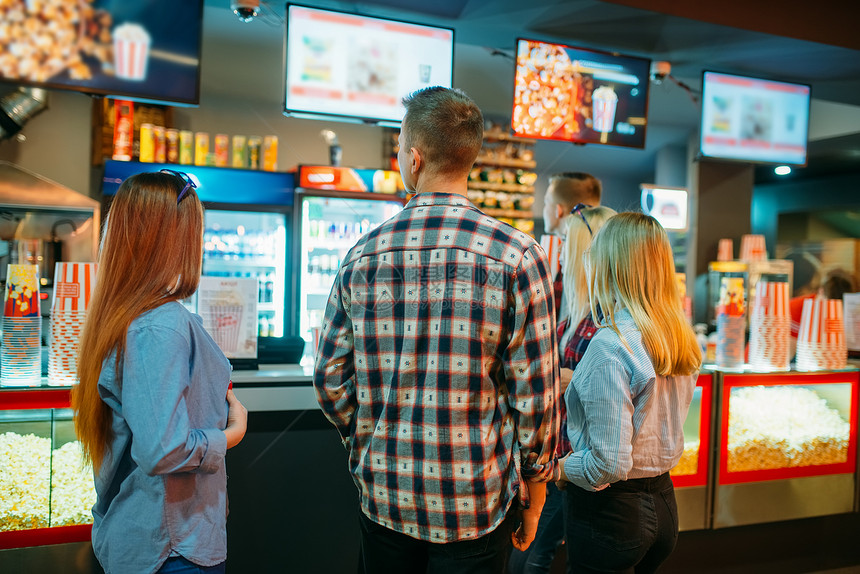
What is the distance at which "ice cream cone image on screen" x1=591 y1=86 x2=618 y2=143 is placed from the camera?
3.96 metres

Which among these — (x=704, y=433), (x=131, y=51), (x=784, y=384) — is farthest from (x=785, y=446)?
(x=131, y=51)

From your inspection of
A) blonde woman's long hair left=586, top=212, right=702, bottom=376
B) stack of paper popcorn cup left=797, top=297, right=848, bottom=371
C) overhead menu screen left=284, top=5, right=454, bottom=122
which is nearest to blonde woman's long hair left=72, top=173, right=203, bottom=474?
blonde woman's long hair left=586, top=212, right=702, bottom=376

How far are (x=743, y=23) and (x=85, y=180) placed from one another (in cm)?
525

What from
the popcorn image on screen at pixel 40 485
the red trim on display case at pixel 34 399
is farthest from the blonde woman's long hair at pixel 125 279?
the popcorn image on screen at pixel 40 485

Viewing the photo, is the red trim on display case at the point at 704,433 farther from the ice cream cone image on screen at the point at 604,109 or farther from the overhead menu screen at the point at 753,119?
the overhead menu screen at the point at 753,119

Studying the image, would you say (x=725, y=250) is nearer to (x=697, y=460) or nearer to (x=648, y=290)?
(x=697, y=460)

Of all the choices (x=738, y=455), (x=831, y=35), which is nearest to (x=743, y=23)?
(x=831, y=35)

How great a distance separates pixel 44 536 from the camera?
2.24 m

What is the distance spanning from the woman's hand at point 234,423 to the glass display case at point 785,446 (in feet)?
8.10

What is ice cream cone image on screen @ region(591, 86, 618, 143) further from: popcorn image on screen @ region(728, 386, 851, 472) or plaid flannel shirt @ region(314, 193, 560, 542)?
plaid flannel shirt @ region(314, 193, 560, 542)

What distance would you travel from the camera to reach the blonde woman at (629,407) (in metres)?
1.71

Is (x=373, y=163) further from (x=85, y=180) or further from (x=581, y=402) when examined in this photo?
(x=581, y=402)

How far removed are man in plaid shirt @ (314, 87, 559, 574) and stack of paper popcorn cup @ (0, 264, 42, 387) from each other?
4.82ft

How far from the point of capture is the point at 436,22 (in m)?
3.82
